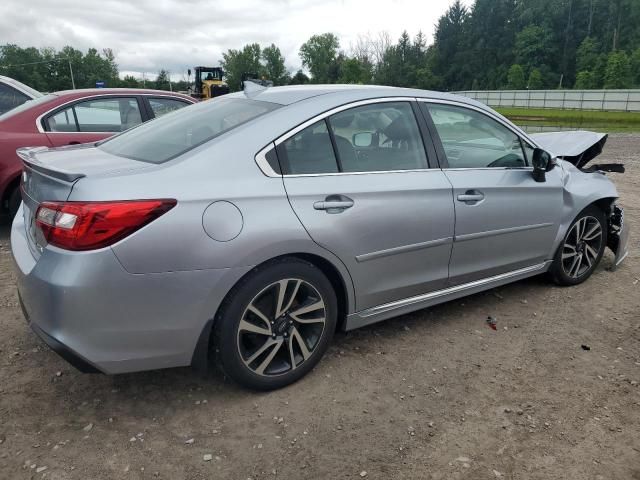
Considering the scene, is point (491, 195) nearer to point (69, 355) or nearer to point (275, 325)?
point (275, 325)

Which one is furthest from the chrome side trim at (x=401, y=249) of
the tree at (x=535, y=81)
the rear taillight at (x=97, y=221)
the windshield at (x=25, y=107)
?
the tree at (x=535, y=81)

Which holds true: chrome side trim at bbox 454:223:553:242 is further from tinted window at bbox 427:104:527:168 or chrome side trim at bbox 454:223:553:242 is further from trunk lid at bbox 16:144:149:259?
trunk lid at bbox 16:144:149:259

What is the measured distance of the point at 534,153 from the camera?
3916mm

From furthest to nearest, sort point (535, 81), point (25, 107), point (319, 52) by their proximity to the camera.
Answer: point (319, 52), point (535, 81), point (25, 107)

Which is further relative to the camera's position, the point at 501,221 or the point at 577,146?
the point at 577,146

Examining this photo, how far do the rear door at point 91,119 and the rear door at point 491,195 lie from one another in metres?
4.08

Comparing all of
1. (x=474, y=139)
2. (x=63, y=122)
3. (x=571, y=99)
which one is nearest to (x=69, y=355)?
(x=474, y=139)

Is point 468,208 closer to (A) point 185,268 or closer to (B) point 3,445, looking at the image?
(A) point 185,268

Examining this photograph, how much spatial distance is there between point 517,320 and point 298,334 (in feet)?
6.22

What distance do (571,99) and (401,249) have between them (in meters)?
49.9

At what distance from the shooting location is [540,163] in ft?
12.7

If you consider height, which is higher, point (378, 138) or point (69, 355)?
point (378, 138)

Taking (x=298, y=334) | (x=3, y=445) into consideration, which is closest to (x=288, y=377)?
(x=298, y=334)

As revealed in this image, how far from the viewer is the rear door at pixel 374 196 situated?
9.20 feet
